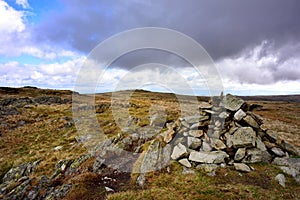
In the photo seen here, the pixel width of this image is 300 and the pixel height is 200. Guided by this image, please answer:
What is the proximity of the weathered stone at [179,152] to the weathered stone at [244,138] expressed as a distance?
14.5 ft

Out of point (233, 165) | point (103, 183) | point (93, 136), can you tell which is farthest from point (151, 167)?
point (93, 136)

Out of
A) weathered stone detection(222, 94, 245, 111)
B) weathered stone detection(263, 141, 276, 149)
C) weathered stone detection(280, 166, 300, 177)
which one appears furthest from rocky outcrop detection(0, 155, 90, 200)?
weathered stone detection(263, 141, 276, 149)

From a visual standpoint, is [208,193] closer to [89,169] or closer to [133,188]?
[133,188]

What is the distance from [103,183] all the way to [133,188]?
8.79 feet

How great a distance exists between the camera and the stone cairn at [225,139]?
664 inches

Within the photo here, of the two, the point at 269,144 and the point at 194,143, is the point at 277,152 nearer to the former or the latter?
the point at 269,144

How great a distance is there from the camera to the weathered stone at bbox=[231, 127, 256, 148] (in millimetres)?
17250

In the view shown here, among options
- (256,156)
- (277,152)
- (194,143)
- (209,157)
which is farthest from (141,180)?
(277,152)

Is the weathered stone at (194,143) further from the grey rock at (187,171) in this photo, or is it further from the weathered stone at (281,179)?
the weathered stone at (281,179)

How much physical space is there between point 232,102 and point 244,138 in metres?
4.19

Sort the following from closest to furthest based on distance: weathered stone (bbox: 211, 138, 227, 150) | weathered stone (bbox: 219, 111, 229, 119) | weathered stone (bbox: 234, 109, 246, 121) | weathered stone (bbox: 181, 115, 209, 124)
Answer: weathered stone (bbox: 211, 138, 227, 150)
weathered stone (bbox: 234, 109, 246, 121)
weathered stone (bbox: 219, 111, 229, 119)
weathered stone (bbox: 181, 115, 209, 124)

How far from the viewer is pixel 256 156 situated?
666 inches

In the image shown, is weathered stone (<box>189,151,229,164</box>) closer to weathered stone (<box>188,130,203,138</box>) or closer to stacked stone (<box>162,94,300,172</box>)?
stacked stone (<box>162,94,300,172</box>)

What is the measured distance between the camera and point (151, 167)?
1670cm
